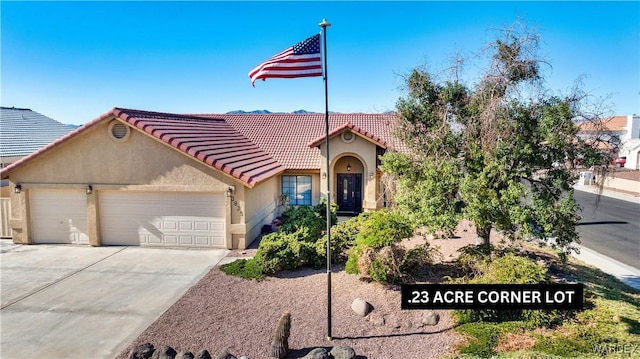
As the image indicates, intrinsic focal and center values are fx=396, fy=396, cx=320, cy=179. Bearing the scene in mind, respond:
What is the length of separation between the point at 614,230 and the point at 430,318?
1495cm

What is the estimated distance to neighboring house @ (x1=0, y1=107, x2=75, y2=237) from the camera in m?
16.2

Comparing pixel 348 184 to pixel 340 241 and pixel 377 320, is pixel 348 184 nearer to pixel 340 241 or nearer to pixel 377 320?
pixel 340 241

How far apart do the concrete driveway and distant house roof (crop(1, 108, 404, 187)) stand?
361 cm

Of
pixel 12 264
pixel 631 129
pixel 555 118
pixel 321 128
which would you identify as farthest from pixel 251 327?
pixel 631 129

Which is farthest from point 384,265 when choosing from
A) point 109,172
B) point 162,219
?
point 109,172

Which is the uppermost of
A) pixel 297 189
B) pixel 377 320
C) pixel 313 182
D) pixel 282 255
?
pixel 313 182

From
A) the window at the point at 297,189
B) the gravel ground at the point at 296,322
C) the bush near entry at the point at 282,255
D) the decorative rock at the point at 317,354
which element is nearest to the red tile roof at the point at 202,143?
the window at the point at 297,189

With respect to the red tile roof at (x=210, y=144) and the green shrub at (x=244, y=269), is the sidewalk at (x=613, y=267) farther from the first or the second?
the red tile roof at (x=210, y=144)

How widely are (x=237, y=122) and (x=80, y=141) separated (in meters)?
11.5

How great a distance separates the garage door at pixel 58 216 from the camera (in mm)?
15109

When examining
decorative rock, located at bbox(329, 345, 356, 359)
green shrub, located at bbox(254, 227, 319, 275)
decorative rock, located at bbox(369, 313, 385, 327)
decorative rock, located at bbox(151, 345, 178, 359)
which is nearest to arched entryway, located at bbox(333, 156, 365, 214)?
green shrub, located at bbox(254, 227, 319, 275)

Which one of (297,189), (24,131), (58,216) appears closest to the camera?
(58,216)

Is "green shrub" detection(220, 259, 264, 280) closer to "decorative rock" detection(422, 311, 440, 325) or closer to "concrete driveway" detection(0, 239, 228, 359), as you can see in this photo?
"concrete driveway" detection(0, 239, 228, 359)

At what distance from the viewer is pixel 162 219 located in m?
14.7
